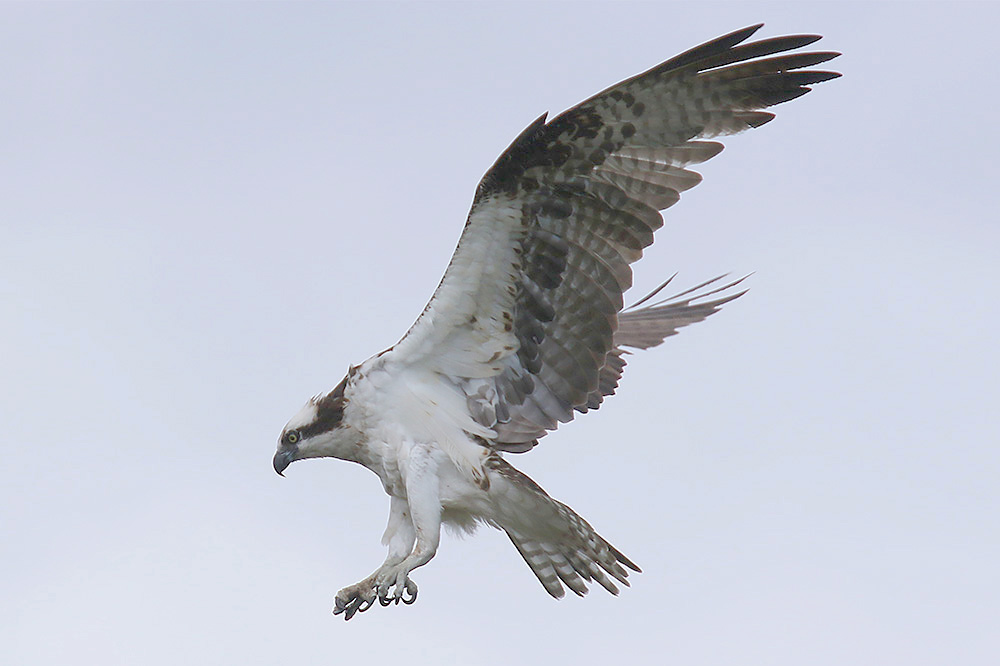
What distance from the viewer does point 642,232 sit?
8.90m

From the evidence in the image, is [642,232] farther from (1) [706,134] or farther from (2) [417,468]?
(2) [417,468]

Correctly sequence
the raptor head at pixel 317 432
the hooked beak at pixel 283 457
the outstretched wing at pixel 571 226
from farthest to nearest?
the hooked beak at pixel 283 457, the raptor head at pixel 317 432, the outstretched wing at pixel 571 226

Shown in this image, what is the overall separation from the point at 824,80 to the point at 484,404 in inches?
111

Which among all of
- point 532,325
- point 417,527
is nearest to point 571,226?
point 532,325

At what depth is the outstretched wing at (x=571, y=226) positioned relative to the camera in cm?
856

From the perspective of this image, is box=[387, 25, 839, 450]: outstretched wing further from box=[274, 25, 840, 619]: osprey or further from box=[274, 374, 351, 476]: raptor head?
box=[274, 374, 351, 476]: raptor head

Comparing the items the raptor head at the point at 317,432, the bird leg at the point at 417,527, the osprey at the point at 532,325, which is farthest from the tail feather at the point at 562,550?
the raptor head at the point at 317,432

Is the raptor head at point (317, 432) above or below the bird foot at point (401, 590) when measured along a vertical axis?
above

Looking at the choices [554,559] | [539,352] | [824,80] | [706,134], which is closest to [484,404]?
[539,352]

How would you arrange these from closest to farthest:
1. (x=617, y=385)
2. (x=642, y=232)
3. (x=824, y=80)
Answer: (x=824, y=80), (x=642, y=232), (x=617, y=385)

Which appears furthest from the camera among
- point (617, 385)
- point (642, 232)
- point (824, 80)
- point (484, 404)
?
point (617, 385)

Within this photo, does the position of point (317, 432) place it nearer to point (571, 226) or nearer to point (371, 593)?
point (371, 593)

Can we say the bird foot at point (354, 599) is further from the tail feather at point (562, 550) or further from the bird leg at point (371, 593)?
the tail feather at point (562, 550)

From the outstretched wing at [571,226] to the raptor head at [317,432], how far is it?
1.60ft
